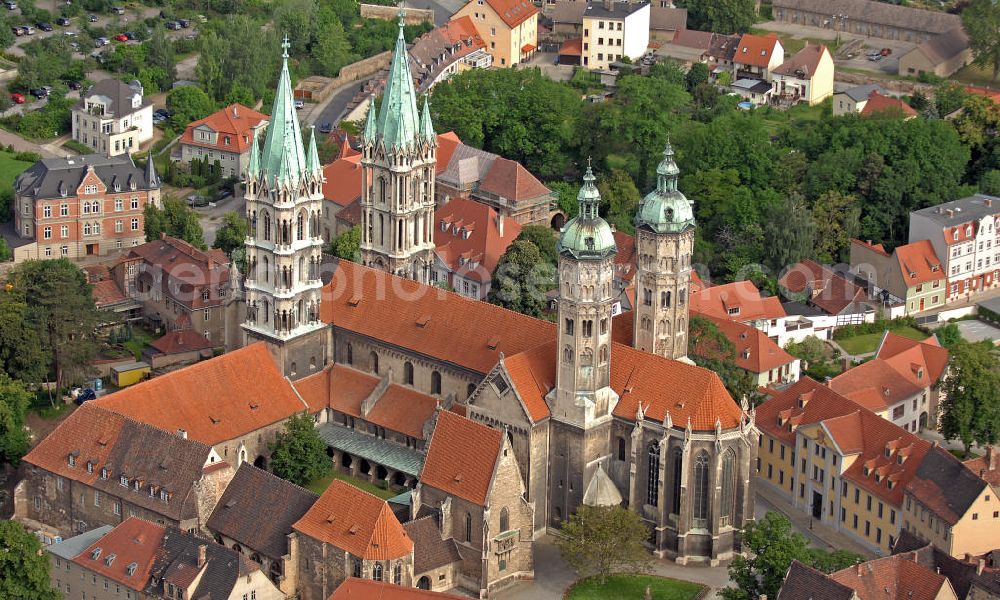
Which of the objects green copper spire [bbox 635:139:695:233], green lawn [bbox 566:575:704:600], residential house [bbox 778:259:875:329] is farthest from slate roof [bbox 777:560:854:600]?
residential house [bbox 778:259:875:329]

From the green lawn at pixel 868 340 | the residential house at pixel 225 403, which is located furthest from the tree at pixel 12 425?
the green lawn at pixel 868 340

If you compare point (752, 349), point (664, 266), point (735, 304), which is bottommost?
point (752, 349)

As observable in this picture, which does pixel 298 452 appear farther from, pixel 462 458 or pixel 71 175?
pixel 71 175

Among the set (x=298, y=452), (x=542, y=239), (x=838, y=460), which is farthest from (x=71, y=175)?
(x=838, y=460)

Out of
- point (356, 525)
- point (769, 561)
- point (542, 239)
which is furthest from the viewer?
point (542, 239)

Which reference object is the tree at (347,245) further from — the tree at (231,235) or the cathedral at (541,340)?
the cathedral at (541,340)

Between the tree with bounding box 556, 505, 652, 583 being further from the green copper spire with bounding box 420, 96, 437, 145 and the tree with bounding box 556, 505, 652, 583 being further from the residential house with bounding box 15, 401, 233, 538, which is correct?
the green copper spire with bounding box 420, 96, 437, 145
